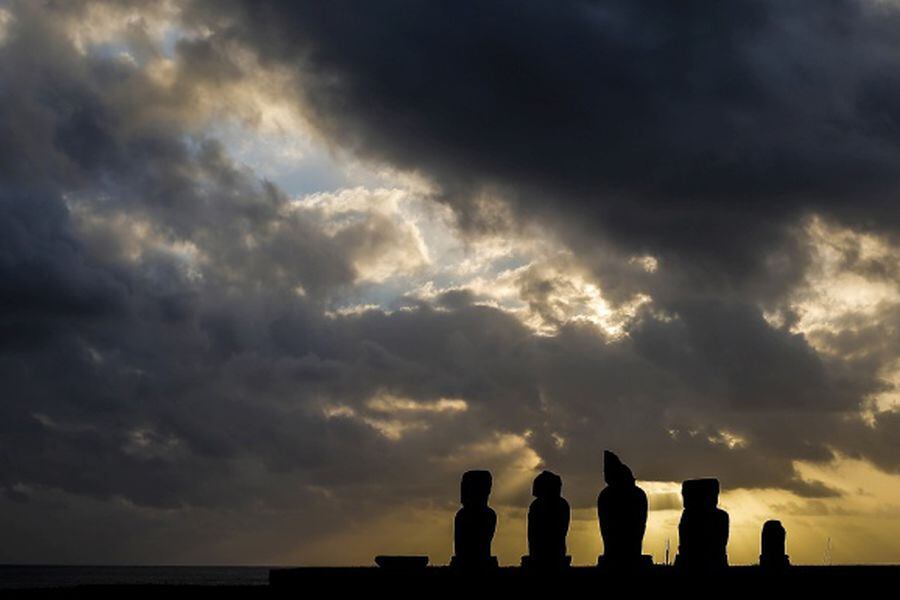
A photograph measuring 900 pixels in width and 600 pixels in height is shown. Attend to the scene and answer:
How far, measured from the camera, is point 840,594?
2656 cm

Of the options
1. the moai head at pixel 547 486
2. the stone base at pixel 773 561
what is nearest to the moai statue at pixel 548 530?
the moai head at pixel 547 486

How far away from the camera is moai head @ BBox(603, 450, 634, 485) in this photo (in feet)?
102

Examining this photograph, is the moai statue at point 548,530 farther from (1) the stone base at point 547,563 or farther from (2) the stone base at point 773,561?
(2) the stone base at point 773,561

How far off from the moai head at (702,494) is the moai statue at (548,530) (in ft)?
10.6

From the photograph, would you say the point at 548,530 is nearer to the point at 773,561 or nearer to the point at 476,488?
the point at 476,488

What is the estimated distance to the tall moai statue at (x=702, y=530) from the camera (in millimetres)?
30938

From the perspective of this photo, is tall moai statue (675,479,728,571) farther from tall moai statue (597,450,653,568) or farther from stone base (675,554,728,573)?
tall moai statue (597,450,653,568)

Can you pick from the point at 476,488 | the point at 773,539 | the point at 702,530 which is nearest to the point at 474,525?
the point at 476,488

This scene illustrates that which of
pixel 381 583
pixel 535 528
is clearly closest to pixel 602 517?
pixel 535 528

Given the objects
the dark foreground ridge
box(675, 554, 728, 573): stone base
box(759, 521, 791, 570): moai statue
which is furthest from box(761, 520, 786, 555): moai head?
box(675, 554, 728, 573): stone base

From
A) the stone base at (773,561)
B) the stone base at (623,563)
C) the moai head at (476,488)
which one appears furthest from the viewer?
the stone base at (773,561)

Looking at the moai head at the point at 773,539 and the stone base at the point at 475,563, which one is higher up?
the moai head at the point at 773,539

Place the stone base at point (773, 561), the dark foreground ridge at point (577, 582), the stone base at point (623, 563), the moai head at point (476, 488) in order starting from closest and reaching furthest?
1. the dark foreground ridge at point (577, 582)
2. the stone base at point (623, 563)
3. the moai head at point (476, 488)
4. the stone base at point (773, 561)

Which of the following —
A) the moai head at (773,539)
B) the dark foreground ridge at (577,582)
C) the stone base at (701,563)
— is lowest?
the dark foreground ridge at (577,582)
